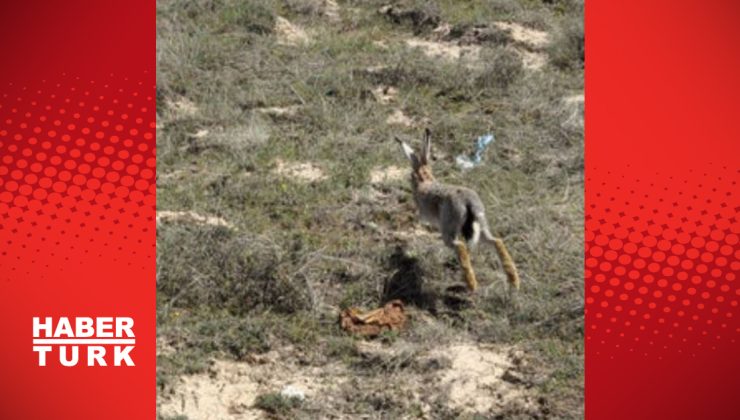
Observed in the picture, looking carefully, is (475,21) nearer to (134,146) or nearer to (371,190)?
(371,190)

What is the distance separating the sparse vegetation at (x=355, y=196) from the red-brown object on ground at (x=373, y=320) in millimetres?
66

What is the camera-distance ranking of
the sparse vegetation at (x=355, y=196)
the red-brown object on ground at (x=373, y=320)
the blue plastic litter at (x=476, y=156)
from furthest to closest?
the blue plastic litter at (x=476, y=156), the red-brown object on ground at (x=373, y=320), the sparse vegetation at (x=355, y=196)

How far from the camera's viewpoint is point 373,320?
286 inches

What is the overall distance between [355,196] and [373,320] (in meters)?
1.77

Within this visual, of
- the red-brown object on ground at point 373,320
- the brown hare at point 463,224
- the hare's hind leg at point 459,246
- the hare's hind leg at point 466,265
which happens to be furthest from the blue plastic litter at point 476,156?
the red-brown object on ground at point 373,320

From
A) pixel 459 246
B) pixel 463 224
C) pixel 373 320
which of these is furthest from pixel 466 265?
pixel 373 320

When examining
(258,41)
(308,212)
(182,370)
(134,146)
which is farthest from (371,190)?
(258,41)

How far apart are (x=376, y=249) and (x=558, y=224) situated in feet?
4.24

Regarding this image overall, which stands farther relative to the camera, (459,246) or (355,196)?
(355,196)

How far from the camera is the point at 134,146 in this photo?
7676 millimetres

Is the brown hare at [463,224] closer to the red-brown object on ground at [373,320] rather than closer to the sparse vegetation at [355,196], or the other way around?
the sparse vegetation at [355,196]

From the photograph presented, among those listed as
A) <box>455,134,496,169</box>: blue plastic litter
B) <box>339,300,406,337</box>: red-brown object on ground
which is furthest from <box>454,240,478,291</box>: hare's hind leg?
<box>455,134,496,169</box>: blue plastic litter

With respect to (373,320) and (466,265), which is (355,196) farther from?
(373,320)

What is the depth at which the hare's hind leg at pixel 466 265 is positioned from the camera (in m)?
7.57
